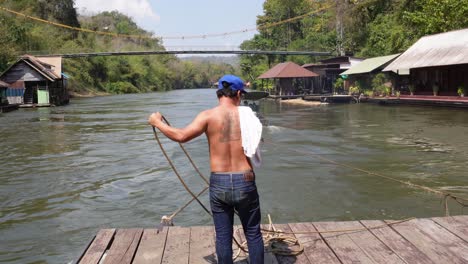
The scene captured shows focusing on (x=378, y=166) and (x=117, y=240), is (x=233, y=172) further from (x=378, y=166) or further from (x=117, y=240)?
(x=378, y=166)

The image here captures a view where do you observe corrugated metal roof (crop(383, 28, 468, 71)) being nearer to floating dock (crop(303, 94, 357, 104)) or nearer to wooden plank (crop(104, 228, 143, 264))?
floating dock (crop(303, 94, 357, 104))

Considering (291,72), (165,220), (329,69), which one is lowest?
(165,220)

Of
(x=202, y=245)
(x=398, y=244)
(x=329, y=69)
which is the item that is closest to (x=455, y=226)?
(x=398, y=244)

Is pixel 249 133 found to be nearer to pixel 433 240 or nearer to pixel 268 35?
pixel 433 240

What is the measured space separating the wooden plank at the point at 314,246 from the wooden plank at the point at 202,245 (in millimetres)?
868

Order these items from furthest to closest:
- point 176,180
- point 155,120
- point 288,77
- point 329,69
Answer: point 329,69 → point 288,77 → point 176,180 → point 155,120

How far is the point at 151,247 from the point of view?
175 inches

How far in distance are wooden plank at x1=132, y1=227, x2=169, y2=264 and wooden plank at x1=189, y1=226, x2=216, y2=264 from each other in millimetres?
288

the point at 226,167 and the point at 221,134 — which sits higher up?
the point at 221,134

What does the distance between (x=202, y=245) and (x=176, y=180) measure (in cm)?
596

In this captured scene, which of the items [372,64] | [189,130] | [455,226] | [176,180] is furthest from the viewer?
[372,64]

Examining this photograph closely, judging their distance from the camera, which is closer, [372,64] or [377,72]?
[377,72]

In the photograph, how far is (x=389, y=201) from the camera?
26.6 feet

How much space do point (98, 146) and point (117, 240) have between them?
11628mm
